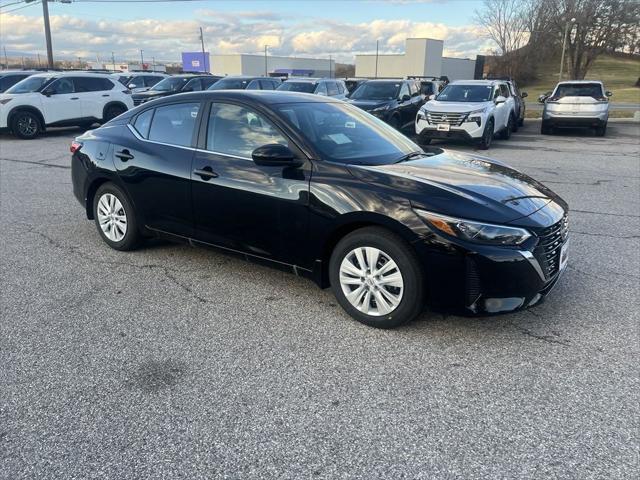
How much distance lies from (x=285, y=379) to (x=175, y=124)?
2.77 meters

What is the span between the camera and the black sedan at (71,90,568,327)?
140 inches

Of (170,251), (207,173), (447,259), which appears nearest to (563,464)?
(447,259)

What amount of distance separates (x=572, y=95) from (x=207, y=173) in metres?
16.2

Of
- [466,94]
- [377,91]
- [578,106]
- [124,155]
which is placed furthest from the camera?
[578,106]

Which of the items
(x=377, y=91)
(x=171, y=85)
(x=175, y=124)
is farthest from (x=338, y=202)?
(x=171, y=85)

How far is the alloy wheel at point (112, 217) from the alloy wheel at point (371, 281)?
2633mm

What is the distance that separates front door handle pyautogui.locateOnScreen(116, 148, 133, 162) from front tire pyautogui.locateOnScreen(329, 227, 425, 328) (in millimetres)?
2414

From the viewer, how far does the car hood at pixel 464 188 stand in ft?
11.8

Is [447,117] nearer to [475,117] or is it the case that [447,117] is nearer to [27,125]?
[475,117]

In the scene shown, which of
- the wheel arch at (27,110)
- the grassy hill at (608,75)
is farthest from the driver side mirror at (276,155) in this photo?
the grassy hill at (608,75)

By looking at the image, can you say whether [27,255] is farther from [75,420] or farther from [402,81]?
[402,81]

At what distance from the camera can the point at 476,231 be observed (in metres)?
3.50

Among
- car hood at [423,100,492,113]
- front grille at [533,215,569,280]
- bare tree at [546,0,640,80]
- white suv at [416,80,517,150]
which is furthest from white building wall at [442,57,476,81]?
front grille at [533,215,569,280]

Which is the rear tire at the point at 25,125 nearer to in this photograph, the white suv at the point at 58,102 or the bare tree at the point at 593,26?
the white suv at the point at 58,102
